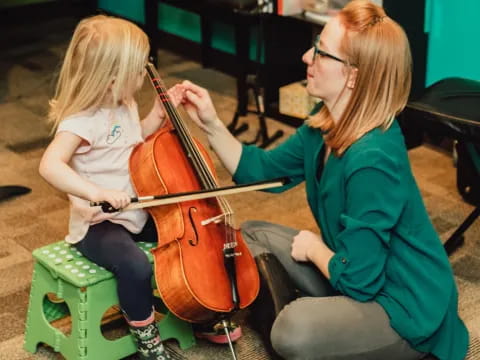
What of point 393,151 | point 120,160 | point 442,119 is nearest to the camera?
point 393,151

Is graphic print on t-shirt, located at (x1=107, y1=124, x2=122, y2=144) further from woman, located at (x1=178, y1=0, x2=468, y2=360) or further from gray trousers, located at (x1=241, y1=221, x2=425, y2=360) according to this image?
gray trousers, located at (x1=241, y1=221, x2=425, y2=360)

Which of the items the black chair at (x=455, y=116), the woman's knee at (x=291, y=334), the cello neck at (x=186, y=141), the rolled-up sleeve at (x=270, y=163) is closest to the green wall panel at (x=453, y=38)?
the black chair at (x=455, y=116)

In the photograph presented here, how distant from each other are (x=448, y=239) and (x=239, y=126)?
131 centimetres

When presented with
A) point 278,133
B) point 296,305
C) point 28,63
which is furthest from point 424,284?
point 28,63

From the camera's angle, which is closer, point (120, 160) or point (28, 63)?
point (120, 160)

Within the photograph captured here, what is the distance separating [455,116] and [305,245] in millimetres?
751

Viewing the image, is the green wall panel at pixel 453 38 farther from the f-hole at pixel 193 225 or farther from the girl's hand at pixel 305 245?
the f-hole at pixel 193 225

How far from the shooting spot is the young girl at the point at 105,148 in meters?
1.96

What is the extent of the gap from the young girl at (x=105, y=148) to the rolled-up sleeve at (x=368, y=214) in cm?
48

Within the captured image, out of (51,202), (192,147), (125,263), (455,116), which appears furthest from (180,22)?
(125,263)

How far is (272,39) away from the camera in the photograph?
3715mm

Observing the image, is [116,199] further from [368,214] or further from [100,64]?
[368,214]

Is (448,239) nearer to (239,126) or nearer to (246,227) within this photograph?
(246,227)

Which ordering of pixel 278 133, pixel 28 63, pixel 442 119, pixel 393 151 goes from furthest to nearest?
pixel 28 63 < pixel 278 133 < pixel 442 119 < pixel 393 151
